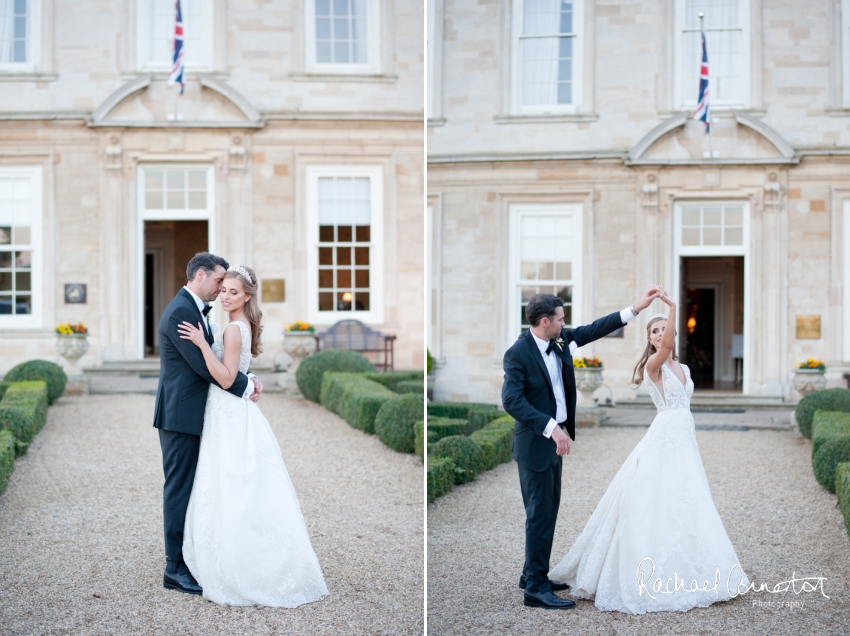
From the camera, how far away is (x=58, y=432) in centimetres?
686

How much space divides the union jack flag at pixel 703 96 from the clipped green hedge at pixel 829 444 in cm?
168

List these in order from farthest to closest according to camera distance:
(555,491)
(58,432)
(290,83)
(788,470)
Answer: (290,83)
(58,432)
(788,470)
(555,491)

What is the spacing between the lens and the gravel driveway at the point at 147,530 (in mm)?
4145

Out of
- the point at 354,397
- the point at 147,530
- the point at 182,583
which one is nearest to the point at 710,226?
the point at 182,583

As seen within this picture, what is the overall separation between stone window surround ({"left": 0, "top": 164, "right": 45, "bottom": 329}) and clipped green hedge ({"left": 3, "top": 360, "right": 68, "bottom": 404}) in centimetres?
32

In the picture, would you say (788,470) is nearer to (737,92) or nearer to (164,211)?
(737,92)

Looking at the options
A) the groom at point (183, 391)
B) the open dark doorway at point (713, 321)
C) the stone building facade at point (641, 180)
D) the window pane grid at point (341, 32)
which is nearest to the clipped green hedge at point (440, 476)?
the stone building facade at point (641, 180)

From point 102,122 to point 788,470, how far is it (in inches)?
256

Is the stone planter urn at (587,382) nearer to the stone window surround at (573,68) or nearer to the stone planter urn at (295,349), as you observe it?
the stone window surround at (573,68)

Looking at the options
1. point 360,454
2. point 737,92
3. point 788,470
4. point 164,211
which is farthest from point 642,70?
point 164,211

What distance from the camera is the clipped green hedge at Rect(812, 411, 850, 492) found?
14.6 ft

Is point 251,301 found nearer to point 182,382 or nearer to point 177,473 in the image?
point 182,382

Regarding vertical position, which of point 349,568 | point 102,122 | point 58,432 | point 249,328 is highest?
point 102,122

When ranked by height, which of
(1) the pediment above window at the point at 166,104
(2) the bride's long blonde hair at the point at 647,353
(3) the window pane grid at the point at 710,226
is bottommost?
(2) the bride's long blonde hair at the point at 647,353
